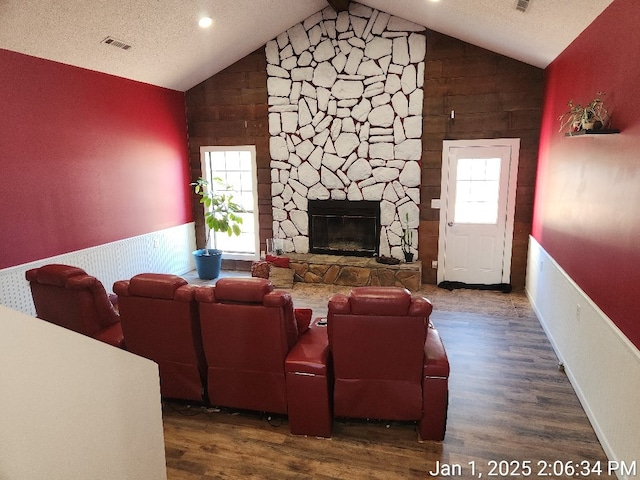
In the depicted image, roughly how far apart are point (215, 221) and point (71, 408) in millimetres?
5379

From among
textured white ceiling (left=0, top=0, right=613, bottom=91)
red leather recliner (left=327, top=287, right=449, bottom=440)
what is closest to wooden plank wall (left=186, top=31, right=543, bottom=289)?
textured white ceiling (left=0, top=0, right=613, bottom=91)

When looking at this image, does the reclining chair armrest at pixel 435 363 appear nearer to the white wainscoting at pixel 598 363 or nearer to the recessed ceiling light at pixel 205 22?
the white wainscoting at pixel 598 363

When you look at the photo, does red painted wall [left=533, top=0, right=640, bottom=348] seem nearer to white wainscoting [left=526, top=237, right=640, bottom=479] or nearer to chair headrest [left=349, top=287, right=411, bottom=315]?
white wainscoting [left=526, top=237, right=640, bottom=479]

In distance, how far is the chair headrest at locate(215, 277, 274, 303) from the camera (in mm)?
2472

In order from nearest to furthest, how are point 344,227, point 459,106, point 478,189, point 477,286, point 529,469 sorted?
point 529,469 → point 459,106 → point 478,189 → point 477,286 → point 344,227

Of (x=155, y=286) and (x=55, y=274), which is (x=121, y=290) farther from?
(x=55, y=274)

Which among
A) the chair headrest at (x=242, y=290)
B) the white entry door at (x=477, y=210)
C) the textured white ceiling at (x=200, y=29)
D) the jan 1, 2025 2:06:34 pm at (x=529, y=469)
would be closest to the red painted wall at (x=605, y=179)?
the textured white ceiling at (x=200, y=29)

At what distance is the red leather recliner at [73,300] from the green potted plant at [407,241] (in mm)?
3855

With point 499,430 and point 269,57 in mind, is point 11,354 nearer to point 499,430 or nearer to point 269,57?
point 499,430

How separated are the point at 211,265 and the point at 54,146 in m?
2.61

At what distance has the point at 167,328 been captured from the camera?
8.94 ft

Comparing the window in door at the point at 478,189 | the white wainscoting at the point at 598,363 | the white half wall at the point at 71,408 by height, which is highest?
the window in door at the point at 478,189

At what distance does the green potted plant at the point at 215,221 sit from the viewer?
6.21m

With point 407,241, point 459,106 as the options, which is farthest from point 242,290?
point 459,106
